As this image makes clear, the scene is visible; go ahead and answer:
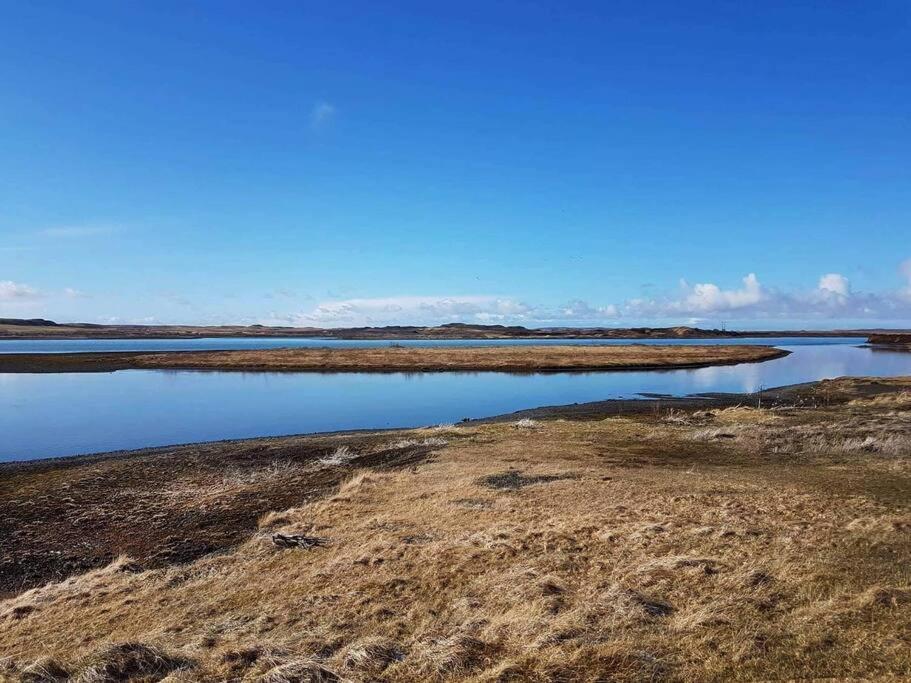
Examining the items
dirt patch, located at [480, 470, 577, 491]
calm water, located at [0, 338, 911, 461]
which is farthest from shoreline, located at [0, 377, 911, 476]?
dirt patch, located at [480, 470, 577, 491]

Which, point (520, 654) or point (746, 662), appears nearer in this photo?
point (746, 662)

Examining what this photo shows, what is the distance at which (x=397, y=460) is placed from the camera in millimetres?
23594

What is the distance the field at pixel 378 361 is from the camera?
3214 inches

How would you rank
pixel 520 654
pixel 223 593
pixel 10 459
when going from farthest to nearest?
pixel 10 459
pixel 223 593
pixel 520 654

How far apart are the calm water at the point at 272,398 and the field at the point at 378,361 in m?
6.52

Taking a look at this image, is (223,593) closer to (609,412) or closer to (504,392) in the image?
(609,412)

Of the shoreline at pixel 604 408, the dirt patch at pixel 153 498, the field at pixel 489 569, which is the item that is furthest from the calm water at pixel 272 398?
the field at pixel 489 569

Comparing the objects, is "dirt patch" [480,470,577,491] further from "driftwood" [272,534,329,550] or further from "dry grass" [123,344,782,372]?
"dry grass" [123,344,782,372]

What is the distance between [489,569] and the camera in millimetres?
11203

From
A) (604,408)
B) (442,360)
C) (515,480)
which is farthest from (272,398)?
(515,480)

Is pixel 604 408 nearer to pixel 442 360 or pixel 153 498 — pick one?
pixel 153 498

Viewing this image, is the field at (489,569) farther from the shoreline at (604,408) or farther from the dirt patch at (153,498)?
the shoreline at (604,408)

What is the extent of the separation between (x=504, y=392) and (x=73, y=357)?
75209mm

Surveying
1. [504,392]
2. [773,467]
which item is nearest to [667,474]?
[773,467]
